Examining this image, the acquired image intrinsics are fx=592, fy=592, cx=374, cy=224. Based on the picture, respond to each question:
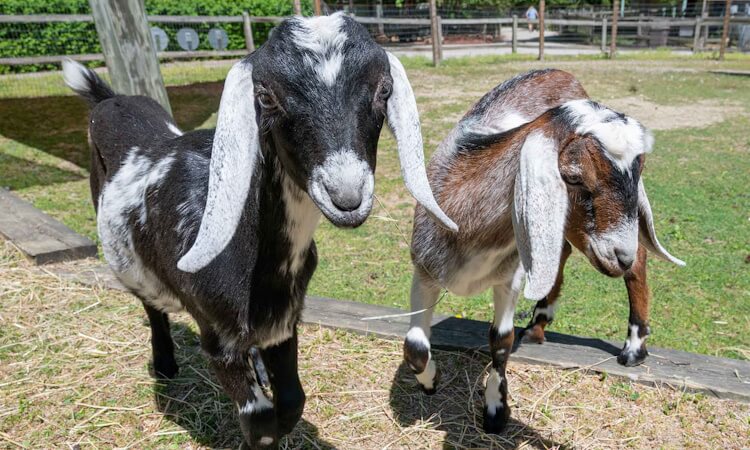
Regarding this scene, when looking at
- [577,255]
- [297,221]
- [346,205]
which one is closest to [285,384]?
[297,221]

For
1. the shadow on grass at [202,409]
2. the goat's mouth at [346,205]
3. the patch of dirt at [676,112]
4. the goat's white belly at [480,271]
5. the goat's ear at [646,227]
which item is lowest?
the patch of dirt at [676,112]

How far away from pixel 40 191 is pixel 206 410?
14.7ft

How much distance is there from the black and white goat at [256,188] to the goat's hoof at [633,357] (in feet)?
5.90

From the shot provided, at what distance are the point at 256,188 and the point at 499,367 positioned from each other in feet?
5.16

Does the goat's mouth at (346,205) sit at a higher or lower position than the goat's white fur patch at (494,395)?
higher

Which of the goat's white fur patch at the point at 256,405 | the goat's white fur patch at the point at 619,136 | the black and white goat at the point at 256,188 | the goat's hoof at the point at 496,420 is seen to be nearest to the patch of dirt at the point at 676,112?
the goat's hoof at the point at 496,420

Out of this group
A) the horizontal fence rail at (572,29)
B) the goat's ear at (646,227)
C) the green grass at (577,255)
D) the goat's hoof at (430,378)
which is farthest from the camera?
the horizontal fence rail at (572,29)

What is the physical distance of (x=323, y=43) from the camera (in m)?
1.72

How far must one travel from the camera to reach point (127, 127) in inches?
116

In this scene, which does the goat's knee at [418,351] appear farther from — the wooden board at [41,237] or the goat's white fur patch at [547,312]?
the wooden board at [41,237]

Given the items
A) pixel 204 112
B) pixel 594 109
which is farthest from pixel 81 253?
pixel 204 112

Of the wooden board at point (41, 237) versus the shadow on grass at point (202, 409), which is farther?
the wooden board at point (41, 237)

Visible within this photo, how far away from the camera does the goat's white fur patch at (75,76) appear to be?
3307 mm

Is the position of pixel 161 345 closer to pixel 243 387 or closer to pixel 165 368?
pixel 165 368
